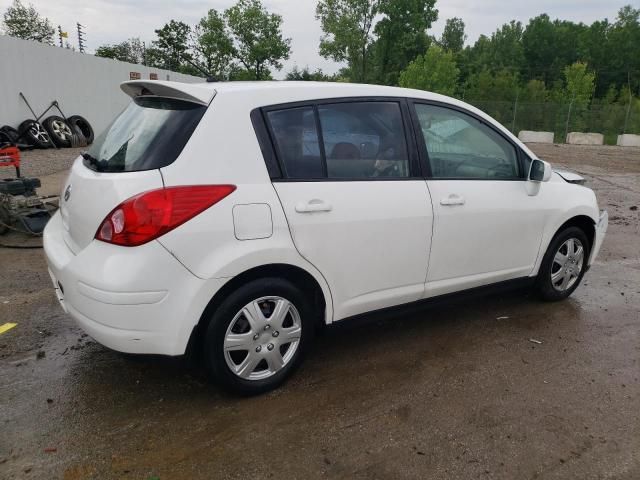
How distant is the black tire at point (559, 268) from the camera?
14.0 feet

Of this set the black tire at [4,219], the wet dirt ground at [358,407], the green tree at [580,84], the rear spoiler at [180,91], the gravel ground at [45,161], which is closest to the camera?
the wet dirt ground at [358,407]

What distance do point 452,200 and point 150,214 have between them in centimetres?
196

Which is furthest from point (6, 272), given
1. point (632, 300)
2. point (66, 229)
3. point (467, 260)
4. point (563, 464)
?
point (632, 300)

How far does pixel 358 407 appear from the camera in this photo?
292 cm

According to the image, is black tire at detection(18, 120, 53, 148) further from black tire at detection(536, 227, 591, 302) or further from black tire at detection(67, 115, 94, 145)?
black tire at detection(536, 227, 591, 302)

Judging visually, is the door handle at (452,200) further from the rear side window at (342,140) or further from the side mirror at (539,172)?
the side mirror at (539,172)

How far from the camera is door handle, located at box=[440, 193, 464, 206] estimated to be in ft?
11.1

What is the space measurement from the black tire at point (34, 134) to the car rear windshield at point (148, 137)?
1290cm

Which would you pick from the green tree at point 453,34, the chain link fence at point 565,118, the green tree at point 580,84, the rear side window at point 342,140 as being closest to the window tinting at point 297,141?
the rear side window at point 342,140

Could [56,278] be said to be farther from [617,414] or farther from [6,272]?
[617,414]

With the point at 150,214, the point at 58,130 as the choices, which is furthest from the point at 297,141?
the point at 58,130

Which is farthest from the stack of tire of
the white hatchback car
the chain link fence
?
the chain link fence

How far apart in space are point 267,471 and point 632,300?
393cm

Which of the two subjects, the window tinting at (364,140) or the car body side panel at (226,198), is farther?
the window tinting at (364,140)
